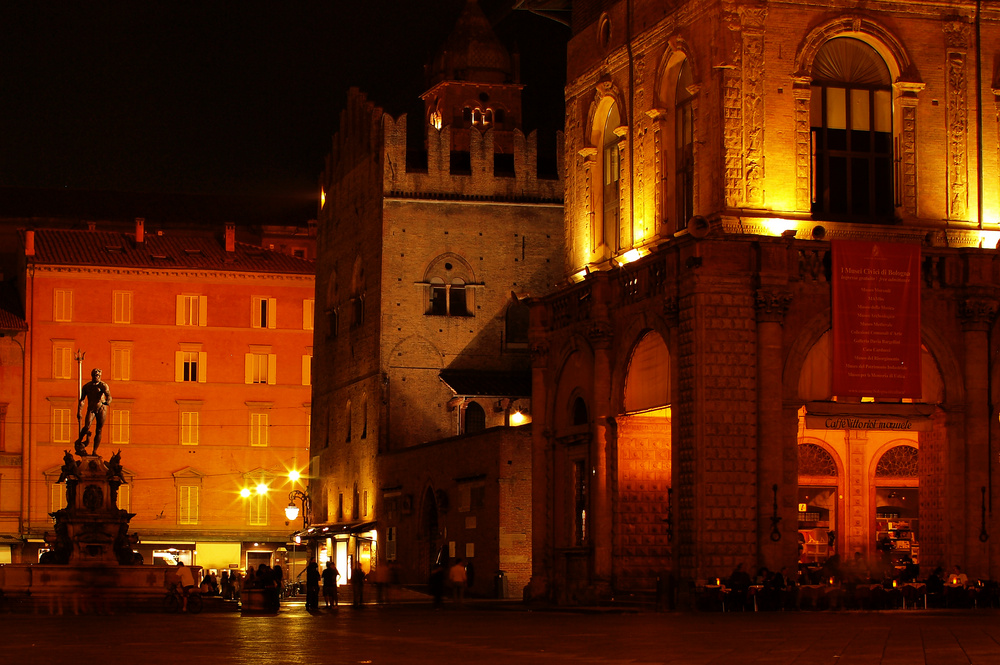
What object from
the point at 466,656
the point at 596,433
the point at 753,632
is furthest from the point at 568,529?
the point at 466,656

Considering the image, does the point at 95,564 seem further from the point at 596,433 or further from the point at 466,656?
Result: the point at 466,656

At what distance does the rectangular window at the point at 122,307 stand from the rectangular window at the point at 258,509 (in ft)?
34.3

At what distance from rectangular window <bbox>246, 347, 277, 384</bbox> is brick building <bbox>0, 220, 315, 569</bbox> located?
0.05 metres

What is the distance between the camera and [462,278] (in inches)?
2429

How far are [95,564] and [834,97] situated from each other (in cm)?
2077

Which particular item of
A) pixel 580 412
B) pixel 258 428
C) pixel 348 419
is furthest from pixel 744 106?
pixel 258 428

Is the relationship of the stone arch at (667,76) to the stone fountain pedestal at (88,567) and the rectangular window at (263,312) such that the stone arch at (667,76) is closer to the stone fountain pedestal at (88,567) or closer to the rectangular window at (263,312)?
the stone fountain pedestal at (88,567)

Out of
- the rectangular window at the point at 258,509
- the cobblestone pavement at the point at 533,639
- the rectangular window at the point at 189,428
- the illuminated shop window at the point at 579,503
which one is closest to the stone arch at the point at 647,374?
the illuminated shop window at the point at 579,503

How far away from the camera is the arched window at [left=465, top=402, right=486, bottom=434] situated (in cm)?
6000

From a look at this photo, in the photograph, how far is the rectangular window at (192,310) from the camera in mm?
83312

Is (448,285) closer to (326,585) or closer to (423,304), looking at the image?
(423,304)

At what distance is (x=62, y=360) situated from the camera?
81.2m

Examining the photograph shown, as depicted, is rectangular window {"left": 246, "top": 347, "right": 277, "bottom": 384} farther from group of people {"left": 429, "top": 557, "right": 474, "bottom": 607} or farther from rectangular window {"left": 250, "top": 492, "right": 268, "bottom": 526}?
group of people {"left": 429, "top": 557, "right": 474, "bottom": 607}

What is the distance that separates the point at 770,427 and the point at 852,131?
6819 mm
